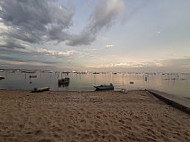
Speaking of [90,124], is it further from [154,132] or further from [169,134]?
[169,134]

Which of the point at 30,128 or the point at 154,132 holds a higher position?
the point at 30,128

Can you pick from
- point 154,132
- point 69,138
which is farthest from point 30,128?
point 154,132

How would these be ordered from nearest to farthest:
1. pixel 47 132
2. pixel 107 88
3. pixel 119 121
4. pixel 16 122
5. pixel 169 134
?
pixel 47 132, pixel 169 134, pixel 16 122, pixel 119 121, pixel 107 88

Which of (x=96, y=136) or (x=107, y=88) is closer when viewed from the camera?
(x=96, y=136)

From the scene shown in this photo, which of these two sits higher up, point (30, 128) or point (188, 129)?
point (30, 128)

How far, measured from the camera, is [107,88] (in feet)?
75.2

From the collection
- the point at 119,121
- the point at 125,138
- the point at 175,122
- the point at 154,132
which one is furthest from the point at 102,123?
the point at 175,122

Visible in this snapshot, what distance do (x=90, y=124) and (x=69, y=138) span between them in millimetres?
1449

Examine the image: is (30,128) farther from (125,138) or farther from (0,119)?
(125,138)

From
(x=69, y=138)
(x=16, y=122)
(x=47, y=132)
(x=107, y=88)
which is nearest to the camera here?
(x=69, y=138)

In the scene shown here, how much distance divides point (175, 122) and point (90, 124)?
16.9ft

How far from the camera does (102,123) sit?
513 cm

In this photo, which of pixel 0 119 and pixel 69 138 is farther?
pixel 0 119

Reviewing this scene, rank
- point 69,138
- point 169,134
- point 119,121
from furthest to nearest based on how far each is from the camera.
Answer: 1. point 119,121
2. point 169,134
3. point 69,138
